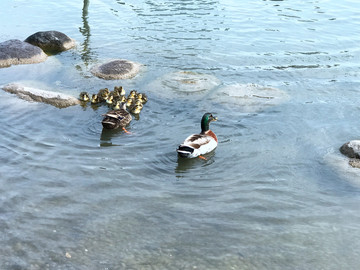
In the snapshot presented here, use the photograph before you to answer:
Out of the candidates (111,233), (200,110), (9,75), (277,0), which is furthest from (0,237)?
(277,0)

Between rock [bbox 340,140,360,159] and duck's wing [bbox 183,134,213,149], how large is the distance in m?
3.07

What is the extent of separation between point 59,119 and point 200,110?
3804 mm

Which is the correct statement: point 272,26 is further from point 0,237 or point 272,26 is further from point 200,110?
point 0,237

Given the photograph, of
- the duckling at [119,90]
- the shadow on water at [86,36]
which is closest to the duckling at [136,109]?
the duckling at [119,90]

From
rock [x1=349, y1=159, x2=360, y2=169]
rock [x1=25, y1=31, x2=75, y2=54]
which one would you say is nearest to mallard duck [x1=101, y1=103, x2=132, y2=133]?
rock [x1=349, y1=159, x2=360, y2=169]

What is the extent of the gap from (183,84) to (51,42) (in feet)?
21.7

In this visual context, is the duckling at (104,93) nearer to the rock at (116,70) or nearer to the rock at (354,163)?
the rock at (116,70)

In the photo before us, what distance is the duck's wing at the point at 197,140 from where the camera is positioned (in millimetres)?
10727

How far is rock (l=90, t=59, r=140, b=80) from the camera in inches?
617

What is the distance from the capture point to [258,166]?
10539 mm

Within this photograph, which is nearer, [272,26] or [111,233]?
[111,233]

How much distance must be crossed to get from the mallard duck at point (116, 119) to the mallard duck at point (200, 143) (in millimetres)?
2018

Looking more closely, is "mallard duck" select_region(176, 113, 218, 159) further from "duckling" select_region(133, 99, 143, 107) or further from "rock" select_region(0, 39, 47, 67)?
"rock" select_region(0, 39, 47, 67)

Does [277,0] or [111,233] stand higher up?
[277,0]
